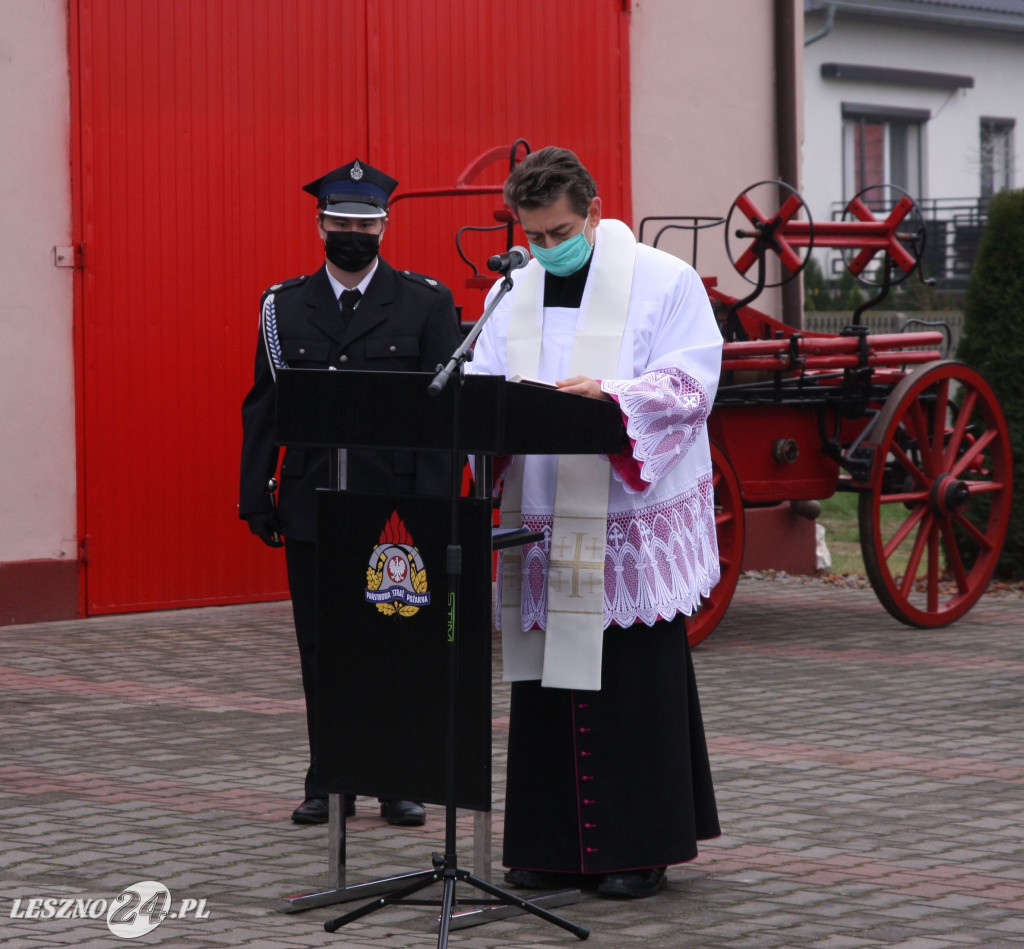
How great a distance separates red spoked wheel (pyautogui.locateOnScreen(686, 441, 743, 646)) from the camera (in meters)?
8.07

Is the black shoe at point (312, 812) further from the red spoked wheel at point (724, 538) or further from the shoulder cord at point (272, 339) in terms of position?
the red spoked wheel at point (724, 538)

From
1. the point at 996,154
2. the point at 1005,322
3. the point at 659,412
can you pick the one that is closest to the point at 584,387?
the point at 659,412

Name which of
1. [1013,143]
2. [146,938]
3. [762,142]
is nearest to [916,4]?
[1013,143]

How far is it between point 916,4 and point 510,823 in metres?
25.5

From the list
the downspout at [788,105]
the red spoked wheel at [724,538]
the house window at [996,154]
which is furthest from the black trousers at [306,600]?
the house window at [996,154]

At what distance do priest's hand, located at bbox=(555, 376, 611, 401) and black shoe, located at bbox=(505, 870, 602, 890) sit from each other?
121cm

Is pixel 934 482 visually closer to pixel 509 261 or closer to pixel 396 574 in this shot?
pixel 396 574

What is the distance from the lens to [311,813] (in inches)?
201

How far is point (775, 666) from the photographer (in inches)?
312

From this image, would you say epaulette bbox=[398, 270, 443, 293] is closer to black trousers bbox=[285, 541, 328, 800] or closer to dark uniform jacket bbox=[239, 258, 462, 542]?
dark uniform jacket bbox=[239, 258, 462, 542]

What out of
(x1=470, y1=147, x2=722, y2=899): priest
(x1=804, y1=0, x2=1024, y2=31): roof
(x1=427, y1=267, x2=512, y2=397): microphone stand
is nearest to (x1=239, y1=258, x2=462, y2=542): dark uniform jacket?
(x1=470, y1=147, x2=722, y2=899): priest

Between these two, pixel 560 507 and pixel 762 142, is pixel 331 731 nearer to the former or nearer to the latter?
pixel 560 507

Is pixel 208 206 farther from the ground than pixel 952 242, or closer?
closer

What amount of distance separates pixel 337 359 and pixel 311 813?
129 cm
